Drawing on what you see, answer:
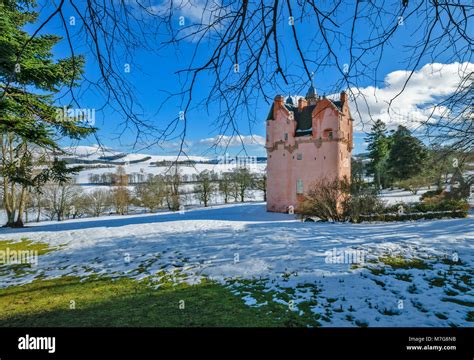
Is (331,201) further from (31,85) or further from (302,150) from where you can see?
(31,85)

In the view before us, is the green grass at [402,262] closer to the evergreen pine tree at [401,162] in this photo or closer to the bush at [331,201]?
the bush at [331,201]

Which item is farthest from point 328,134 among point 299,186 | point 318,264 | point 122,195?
point 122,195

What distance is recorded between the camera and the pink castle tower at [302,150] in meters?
26.1

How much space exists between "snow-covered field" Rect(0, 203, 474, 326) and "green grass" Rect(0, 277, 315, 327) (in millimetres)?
556

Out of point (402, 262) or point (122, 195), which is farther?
point (122, 195)

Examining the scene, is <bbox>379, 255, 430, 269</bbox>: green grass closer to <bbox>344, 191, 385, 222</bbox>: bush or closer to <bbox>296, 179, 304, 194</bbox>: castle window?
<bbox>344, 191, 385, 222</bbox>: bush

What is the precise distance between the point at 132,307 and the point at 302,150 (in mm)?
24956

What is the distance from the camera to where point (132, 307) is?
5645 millimetres

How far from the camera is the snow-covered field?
16.6 ft

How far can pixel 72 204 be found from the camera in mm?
42344

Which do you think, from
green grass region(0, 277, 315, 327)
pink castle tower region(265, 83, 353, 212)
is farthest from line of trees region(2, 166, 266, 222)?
green grass region(0, 277, 315, 327)
